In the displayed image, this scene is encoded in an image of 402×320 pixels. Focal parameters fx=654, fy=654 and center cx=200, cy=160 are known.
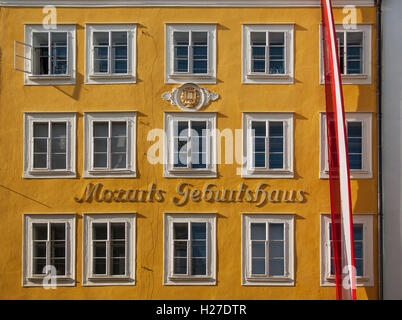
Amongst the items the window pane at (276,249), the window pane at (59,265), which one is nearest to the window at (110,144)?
the window pane at (59,265)

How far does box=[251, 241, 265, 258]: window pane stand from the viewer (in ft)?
52.0

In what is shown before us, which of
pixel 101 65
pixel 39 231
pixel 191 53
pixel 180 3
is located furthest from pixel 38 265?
pixel 180 3

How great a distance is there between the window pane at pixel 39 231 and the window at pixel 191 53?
4.68 m

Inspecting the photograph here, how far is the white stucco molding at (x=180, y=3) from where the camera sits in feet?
53.1

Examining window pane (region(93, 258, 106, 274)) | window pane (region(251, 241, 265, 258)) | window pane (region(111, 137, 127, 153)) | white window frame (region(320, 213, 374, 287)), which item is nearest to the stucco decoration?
window pane (region(111, 137, 127, 153))

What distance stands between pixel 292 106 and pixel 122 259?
5574mm

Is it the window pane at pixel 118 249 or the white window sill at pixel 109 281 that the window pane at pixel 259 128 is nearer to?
the window pane at pixel 118 249

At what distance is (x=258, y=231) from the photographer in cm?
1588

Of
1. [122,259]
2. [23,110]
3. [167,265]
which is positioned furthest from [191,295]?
[23,110]

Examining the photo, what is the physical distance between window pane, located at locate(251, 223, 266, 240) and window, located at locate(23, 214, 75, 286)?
14.4ft

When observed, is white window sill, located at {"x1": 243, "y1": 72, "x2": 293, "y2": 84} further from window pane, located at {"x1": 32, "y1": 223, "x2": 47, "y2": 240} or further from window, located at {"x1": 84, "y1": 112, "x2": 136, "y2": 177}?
window pane, located at {"x1": 32, "y1": 223, "x2": 47, "y2": 240}
